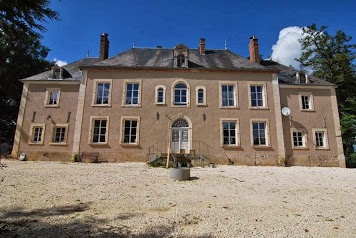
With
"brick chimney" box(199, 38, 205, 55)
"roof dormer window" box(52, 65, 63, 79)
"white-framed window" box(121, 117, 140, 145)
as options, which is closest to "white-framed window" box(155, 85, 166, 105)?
"white-framed window" box(121, 117, 140, 145)

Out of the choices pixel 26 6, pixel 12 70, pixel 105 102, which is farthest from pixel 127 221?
pixel 12 70

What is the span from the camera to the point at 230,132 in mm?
17234

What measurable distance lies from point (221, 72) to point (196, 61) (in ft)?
7.67

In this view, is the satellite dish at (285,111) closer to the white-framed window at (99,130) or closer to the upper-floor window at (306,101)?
the upper-floor window at (306,101)

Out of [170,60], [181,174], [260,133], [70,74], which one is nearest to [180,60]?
[170,60]

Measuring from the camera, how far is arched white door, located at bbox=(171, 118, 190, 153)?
17000 millimetres

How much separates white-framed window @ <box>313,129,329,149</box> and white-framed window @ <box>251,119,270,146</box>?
12.0ft

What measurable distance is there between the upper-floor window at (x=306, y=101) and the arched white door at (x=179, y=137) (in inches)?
354

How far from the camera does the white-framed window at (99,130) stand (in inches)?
661

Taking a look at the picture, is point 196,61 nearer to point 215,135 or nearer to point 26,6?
point 215,135

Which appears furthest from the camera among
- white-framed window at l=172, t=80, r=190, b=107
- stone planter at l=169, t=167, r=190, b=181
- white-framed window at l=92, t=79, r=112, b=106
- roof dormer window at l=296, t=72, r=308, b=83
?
roof dormer window at l=296, t=72, r=308, b=83

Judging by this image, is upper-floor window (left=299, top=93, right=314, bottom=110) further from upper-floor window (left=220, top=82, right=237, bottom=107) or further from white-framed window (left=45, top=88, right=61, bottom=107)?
white-framed window (left=45, top=88, right=61, bottom=107)

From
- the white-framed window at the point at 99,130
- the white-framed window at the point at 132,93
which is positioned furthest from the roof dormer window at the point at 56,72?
the white-framed window at the point at 132,93

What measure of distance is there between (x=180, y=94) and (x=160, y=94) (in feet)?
4.92
